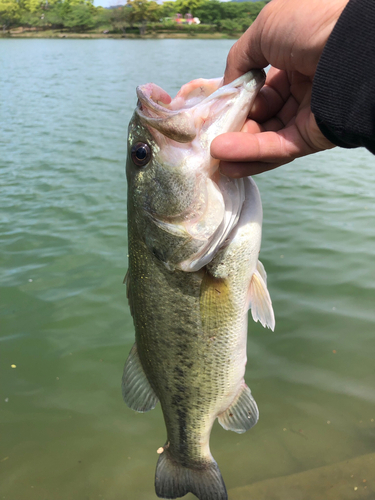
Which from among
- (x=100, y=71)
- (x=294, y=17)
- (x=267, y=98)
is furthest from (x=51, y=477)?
(x=100, y=71)

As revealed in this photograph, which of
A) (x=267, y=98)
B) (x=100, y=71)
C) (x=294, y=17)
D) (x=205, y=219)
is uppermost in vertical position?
(x=294, y=17)

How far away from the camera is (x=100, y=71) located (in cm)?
2675

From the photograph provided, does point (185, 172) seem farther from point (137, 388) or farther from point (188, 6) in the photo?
point (188, 6)

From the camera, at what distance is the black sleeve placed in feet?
4.53

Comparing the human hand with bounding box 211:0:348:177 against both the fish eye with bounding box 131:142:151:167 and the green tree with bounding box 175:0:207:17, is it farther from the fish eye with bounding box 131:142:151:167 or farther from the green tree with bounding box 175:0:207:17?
the green tree with bounding box 175:0:207:17

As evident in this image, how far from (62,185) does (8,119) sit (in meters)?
6.80

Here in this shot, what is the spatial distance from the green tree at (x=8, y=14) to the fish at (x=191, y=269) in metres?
101

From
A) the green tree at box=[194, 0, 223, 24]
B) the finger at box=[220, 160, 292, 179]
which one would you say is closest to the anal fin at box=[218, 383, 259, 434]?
the finger at box=[220, 160, 292, 179]

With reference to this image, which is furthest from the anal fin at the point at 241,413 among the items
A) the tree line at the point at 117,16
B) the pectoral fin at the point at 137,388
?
the tree line at the point at 117,16

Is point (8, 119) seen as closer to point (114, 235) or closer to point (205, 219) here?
point (114, 235)

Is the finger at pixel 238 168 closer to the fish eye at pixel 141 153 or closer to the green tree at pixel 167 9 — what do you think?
the fish eye at pixel 141 153

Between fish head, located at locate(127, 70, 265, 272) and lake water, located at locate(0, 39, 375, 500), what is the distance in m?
2.19

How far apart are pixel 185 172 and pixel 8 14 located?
106 meters

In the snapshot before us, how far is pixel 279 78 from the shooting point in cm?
205
